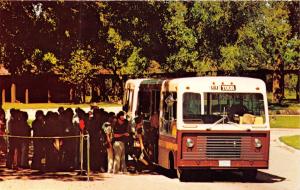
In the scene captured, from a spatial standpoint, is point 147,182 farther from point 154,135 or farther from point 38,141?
point 38,141

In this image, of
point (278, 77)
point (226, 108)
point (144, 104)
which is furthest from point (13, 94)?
point (226, 108)

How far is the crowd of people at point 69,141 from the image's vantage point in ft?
64.7

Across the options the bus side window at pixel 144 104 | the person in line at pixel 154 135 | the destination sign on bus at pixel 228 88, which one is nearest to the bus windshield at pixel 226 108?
the destination sign on bus at pixel 228 88

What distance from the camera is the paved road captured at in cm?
1666

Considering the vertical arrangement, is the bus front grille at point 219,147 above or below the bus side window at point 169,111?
below

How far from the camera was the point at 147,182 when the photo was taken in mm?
17656

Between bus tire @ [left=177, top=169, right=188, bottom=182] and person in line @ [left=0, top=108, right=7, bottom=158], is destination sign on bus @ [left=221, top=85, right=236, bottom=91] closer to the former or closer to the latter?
bus tire @ [left=177, top=169, right=188, bottom=182]

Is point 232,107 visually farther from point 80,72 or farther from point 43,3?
point 80,72

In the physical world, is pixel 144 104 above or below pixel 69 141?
above

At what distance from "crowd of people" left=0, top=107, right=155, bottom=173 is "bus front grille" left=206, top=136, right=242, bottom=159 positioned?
2606 millimetres

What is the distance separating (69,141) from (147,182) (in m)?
3.59

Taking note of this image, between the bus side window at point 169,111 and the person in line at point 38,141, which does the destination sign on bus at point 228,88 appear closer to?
the bus side window at point 169,111

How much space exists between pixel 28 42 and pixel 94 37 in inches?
134

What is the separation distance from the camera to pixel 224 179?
18.9 metres
